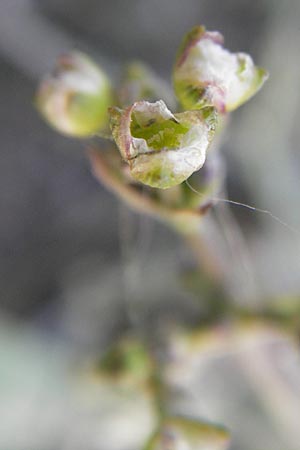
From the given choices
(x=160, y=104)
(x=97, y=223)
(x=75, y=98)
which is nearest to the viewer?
(x=160, y=104)

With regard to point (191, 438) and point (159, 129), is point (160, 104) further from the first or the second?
point (191, 438)

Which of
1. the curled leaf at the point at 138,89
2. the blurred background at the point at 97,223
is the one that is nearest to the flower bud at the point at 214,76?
the curled leaf at the point at 138,89

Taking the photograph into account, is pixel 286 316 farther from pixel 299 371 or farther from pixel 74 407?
pixel 74 407

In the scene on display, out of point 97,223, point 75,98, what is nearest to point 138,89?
point 75,98

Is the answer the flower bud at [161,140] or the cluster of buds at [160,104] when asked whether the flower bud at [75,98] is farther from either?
the flower bud at [161,140]

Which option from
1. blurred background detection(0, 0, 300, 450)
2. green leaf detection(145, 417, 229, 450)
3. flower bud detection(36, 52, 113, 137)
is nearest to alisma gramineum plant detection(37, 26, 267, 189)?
flower bud detection(36, 52, 113, 137)
